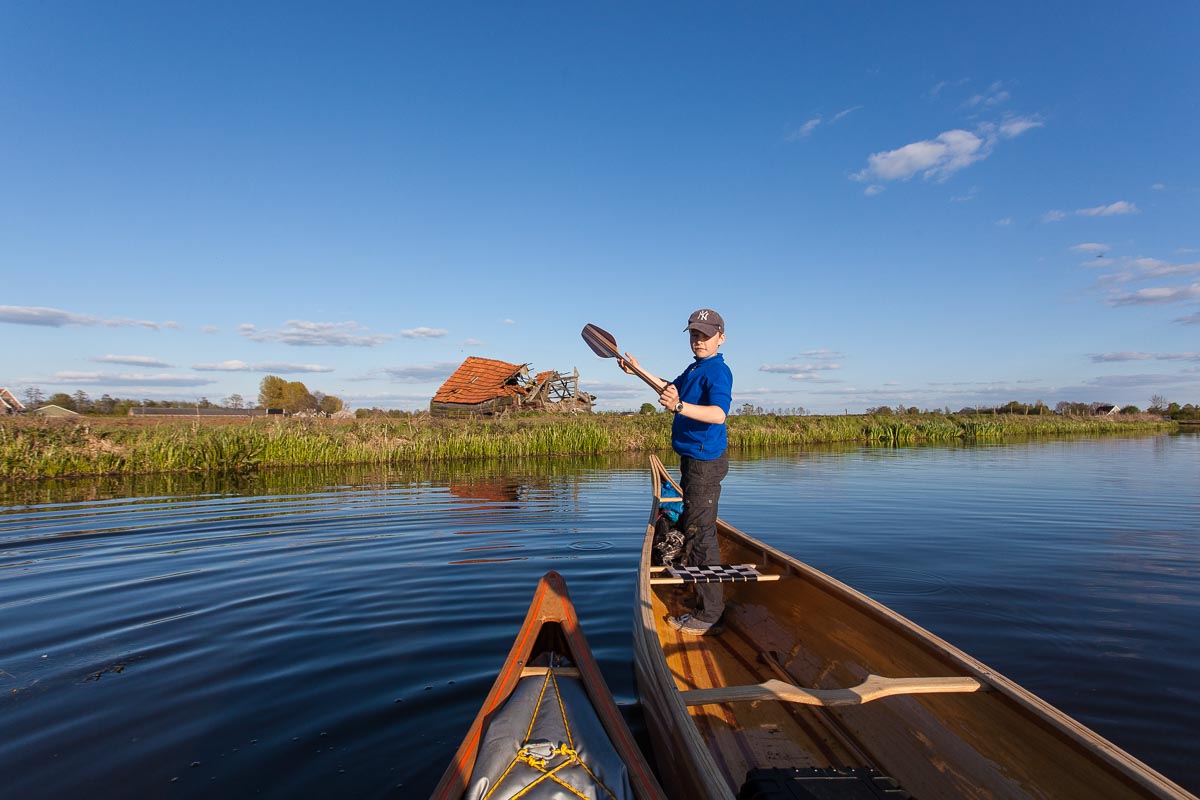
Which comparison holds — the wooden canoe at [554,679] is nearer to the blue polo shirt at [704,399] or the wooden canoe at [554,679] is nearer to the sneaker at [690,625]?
the sneaker at [690,625]

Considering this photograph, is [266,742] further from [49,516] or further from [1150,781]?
[49,516]

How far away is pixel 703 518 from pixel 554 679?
1.94 metres

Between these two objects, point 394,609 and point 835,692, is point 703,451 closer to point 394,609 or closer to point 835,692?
point 835,692

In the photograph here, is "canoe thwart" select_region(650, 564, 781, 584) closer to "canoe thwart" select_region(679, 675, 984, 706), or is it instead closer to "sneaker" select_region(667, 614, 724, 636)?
"sneaker" select_region(667, 614, 724, 636)

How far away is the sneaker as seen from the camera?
4.46 metres

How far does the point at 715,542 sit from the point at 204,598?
17.0ft

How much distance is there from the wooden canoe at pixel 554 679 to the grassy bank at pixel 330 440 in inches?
700

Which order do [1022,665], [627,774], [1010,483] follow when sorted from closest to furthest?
[627,774] → [1022,665] → [1010,483]

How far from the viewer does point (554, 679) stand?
3.00 m

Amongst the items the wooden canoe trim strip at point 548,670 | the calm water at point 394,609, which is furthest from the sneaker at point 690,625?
the wooden canoe trim strip at point 548,670

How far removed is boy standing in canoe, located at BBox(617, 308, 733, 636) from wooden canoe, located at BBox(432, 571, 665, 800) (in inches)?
46.1

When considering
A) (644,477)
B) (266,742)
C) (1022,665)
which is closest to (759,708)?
(1022,665)

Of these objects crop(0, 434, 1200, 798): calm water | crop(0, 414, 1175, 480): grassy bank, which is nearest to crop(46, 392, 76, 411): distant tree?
crop(0, 414, 1175, 480): grassy bank

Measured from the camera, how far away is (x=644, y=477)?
1750 centimetres
